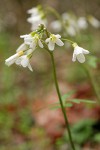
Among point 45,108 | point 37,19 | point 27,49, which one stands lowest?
point 27,49

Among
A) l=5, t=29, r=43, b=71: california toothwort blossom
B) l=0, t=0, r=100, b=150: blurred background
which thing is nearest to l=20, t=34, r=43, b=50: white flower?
l=5, t=29, r=43, b=71: california toothwort blossom

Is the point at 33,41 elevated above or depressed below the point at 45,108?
below

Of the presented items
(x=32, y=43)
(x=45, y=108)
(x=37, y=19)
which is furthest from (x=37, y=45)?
(x=45, y=108)

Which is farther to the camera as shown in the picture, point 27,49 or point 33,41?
point 27,49

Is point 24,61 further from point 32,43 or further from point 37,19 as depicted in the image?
point 37,19

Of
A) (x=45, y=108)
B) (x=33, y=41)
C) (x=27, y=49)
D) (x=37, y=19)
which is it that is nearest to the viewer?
(x=33, y=41)

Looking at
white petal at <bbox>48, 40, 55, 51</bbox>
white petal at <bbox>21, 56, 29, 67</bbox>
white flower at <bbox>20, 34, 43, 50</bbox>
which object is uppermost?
white flower at <bbox>20, 34, 43, 50</bbox>

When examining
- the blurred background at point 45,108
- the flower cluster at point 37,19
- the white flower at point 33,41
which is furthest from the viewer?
the blurred background at point 45,108

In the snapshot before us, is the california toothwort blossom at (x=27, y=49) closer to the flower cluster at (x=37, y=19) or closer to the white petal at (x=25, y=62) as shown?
the white petal at (x=25, y=62)

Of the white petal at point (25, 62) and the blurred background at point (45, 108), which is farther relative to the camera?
the blurred background at point (45, 108)

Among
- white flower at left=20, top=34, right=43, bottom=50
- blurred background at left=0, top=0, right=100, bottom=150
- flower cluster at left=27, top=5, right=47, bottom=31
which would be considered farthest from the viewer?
blurred background at left=0, top=0, right=100, bottom=150

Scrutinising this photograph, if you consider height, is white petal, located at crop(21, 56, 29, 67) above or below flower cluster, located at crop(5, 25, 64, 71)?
below

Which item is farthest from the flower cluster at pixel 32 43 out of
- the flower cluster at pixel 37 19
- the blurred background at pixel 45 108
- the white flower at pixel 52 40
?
the flower cluster at pixel 37 19

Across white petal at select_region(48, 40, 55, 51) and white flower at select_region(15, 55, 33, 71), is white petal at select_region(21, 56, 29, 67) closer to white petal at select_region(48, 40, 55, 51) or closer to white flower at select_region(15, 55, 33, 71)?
white flower at select_region(15, 55, 33, 71)
